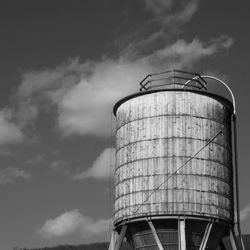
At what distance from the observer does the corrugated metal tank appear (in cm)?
2761

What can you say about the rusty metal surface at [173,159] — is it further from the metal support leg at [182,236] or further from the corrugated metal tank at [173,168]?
the metal support leg at [182,236]

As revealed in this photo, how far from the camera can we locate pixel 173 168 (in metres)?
27.9

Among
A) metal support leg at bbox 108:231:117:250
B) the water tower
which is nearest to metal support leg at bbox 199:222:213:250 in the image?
the water tower

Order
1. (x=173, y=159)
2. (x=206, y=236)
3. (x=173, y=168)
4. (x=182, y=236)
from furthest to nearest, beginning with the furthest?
(x=173, y=159) < (x=173, y=168) < (x=206, y=236) < (x=182, y=236)

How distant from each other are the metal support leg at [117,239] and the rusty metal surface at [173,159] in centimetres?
62

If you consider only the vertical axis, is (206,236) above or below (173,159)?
below

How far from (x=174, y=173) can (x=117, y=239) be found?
4.25 meters

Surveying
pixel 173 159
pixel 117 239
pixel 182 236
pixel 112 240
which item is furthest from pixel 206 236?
pixel 112 240

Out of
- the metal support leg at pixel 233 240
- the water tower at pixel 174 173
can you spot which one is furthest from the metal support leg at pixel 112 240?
the metal support leg at pixel 233 240

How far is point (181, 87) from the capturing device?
29812 mm

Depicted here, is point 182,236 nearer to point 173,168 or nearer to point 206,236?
point 206,236

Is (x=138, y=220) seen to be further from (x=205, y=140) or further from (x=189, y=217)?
(x=205, y=140)

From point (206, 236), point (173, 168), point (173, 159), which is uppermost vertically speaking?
point (173, 159)

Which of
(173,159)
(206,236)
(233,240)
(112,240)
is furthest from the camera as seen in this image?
(112,240)
